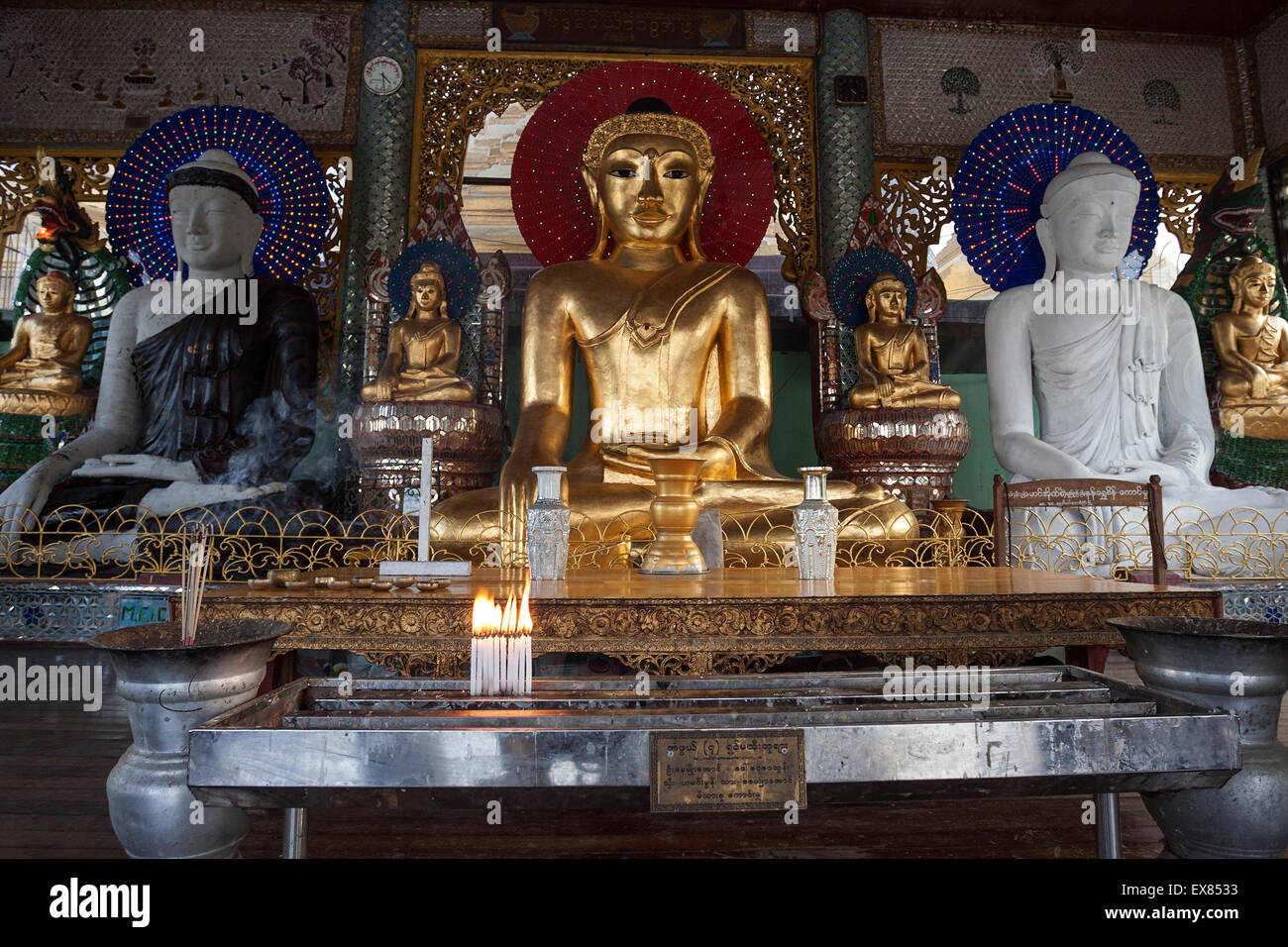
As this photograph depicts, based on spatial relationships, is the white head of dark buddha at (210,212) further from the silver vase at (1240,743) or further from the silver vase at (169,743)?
the silver vase at (1240,743)

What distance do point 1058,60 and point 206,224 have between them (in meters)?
4.55

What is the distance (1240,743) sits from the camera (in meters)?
1.17

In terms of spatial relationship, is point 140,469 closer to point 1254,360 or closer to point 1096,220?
point 1096,220

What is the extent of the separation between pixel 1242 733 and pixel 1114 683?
166mm

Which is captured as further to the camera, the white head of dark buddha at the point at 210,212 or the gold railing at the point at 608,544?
the white head of dark buddha at the point at 210,212

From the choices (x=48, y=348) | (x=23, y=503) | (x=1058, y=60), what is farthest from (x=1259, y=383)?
(x=48, y=348)

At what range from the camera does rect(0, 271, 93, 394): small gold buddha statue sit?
13.4 feet

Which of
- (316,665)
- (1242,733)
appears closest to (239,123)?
(316,665)

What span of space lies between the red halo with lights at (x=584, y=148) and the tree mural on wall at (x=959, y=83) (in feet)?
3.85

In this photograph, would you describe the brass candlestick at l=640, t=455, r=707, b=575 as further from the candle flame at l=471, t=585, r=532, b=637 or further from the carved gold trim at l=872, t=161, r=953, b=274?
the carved gold trim at l=872, t=161, r=953, b=274

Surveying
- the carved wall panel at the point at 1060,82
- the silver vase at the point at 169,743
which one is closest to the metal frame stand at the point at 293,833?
the silver vase at the point at 169,743

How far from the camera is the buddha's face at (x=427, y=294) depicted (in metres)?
4.00

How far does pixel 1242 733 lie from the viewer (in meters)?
1.21
